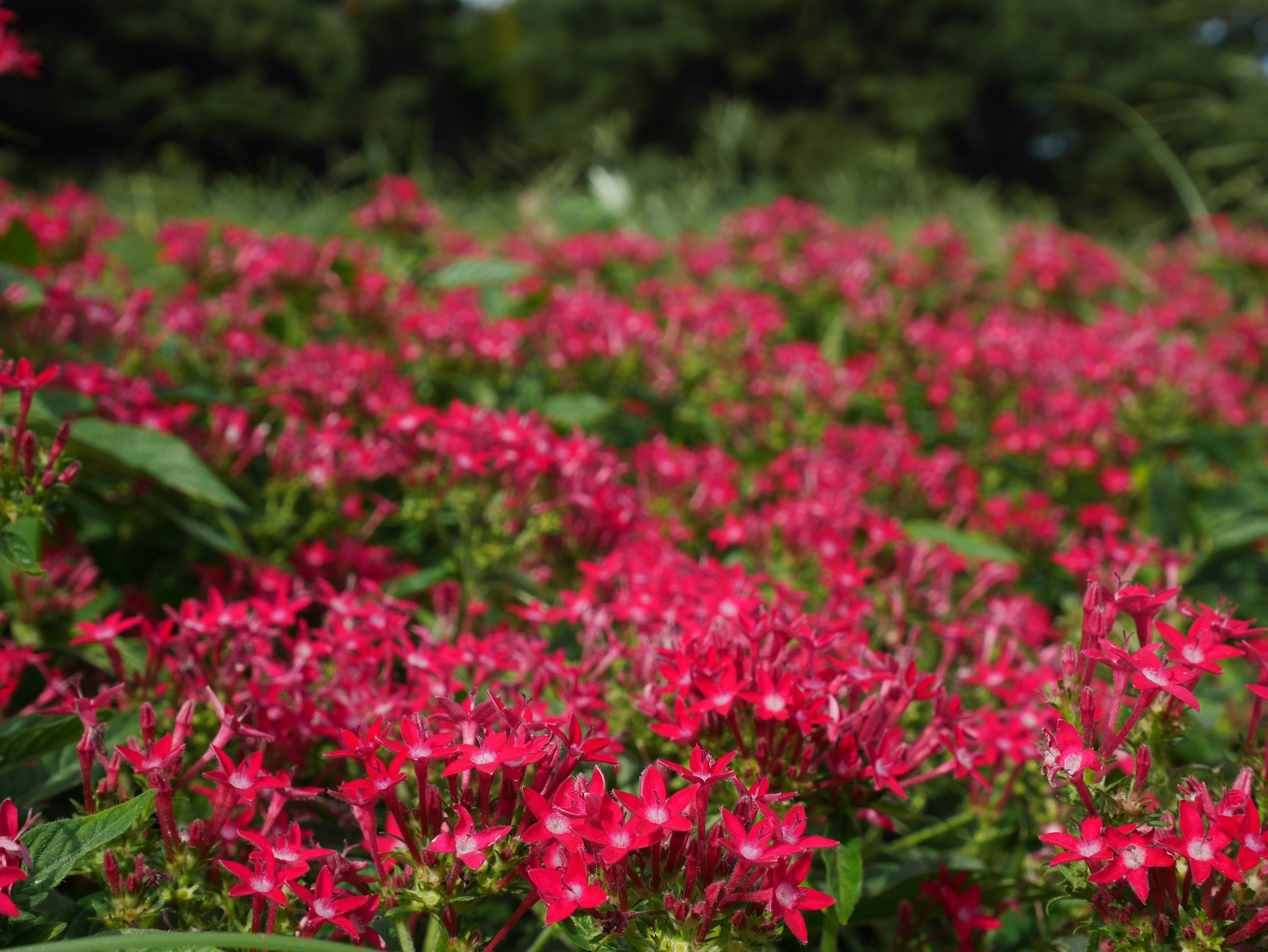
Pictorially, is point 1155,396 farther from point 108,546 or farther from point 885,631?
point 108,546

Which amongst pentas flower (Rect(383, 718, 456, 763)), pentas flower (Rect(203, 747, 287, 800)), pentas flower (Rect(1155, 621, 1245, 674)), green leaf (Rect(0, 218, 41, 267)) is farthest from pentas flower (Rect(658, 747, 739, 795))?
green leaf (Rect(0, 218, 41, 267))

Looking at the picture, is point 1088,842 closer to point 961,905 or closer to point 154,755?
point 961,905

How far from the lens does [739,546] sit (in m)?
2.32

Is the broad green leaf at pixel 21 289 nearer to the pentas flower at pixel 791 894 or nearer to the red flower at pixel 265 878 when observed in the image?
the red flower at pixel 265 878

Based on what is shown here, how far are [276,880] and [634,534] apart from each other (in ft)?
4.12

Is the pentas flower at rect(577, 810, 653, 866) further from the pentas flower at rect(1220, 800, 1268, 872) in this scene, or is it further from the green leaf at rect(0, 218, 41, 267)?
the green leaf at rect(0, 218, 41, 267)

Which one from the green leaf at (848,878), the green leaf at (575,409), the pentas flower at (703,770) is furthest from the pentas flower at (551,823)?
the green leaf at (575,409)

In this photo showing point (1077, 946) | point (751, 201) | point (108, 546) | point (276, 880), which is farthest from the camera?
point (751, 201)

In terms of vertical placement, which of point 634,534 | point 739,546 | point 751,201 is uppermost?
point 634,534

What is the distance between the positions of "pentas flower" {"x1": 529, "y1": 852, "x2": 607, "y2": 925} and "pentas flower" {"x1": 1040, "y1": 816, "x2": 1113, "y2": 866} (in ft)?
1.60

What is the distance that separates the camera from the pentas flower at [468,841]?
98 cm

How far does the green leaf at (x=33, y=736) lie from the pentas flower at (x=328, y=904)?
1.76 ft

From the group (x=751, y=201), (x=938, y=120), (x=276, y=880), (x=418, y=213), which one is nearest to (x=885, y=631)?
(x=276, y=880)

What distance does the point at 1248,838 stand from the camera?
0.92m
